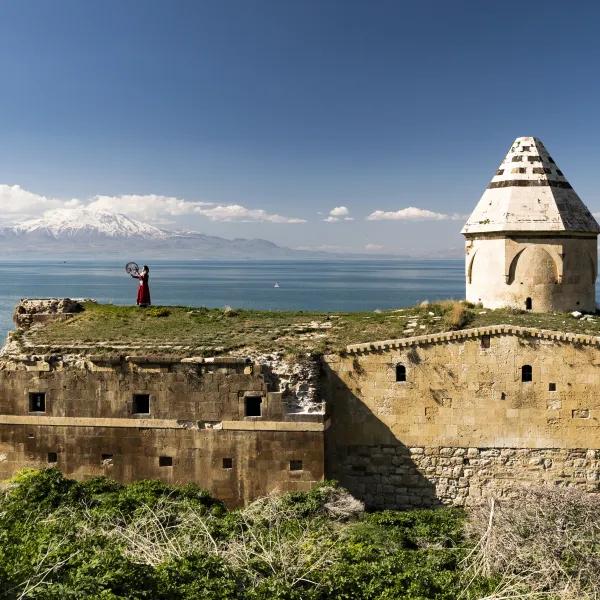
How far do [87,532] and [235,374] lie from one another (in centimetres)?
455

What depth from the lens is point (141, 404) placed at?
14.5 meters

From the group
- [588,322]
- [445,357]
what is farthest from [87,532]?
[588,322]

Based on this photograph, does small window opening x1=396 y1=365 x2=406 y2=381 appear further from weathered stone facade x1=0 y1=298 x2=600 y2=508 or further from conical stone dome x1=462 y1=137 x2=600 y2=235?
conical stone dome x1=462 y1=137 x2=600 y2=235

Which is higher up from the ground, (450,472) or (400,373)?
(400,373)

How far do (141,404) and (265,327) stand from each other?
3.63 metres

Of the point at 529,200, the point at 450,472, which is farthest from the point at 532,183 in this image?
the point at 450,472

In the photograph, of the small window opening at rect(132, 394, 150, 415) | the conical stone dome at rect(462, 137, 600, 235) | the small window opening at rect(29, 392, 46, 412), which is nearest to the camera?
the small window opening at rect(132, 394, 150, 415)

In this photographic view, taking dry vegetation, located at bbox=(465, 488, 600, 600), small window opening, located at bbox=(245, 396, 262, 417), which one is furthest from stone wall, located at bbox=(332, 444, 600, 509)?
small window opening, located at bbox=(245, 396, 262, 417)

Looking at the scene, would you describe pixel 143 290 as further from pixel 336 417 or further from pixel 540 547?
pixel 540 547

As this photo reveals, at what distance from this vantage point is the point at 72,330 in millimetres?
16594

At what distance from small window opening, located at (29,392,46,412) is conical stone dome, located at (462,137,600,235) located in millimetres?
11348

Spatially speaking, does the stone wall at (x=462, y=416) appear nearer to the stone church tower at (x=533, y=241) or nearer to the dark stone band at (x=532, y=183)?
the stone church tower at (x=533, y=241)

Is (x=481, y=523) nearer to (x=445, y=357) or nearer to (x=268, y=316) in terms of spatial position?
(x=445, y=357)

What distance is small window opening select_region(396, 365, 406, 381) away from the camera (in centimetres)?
1458
